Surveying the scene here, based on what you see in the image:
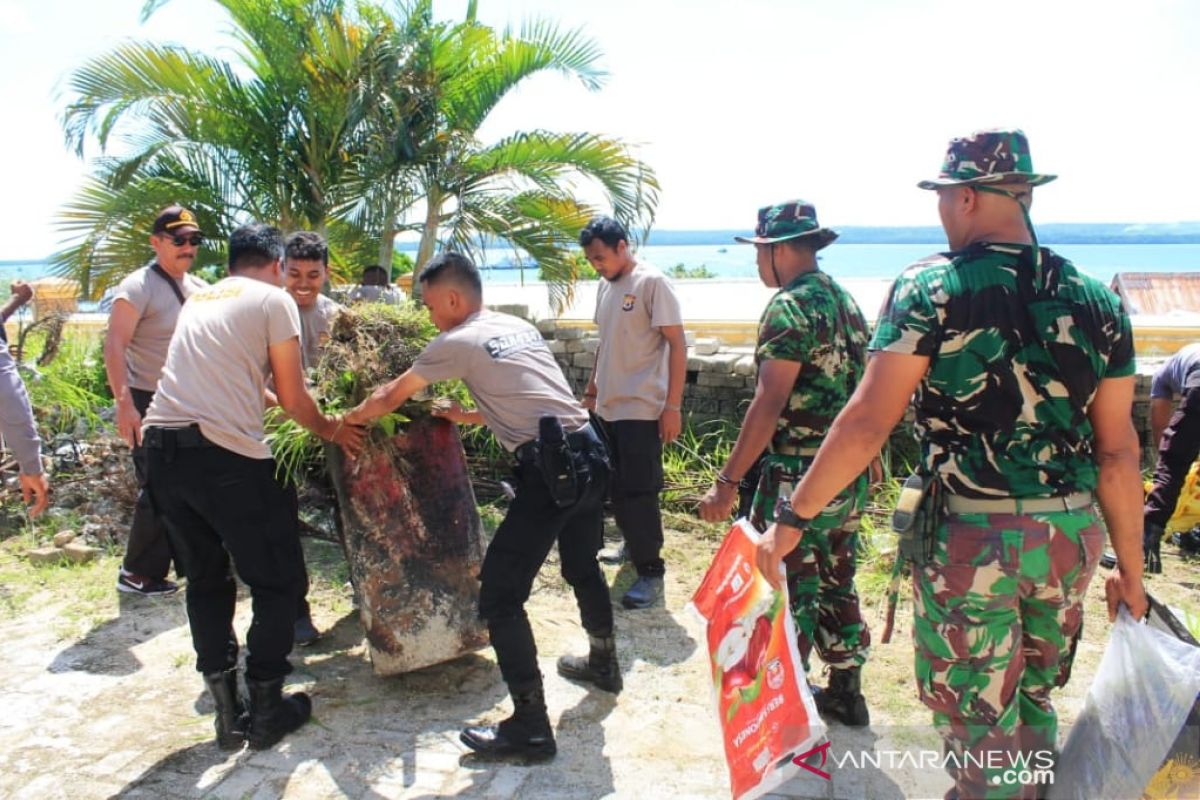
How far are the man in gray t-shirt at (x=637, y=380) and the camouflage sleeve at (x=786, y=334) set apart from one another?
1.42 meters

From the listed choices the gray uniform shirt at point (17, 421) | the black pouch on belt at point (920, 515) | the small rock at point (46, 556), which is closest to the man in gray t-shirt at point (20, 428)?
the gray uniform shirt at point (17, 421)

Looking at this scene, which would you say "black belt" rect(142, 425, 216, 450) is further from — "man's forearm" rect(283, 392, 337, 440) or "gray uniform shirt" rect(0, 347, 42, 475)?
"gray uniform shirt" rect(0, 347, 42, 475)

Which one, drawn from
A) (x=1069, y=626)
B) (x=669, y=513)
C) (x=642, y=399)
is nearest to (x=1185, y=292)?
(x=669, y=513)

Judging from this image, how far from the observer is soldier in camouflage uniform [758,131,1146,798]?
2.07 meters

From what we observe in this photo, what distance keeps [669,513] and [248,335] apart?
3645mm

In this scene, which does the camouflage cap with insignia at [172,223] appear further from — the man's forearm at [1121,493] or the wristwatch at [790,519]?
the man's forearm at [1121,493]

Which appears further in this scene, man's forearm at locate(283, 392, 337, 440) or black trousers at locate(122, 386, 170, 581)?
black trousers at locate(122, 386, 170, 581)

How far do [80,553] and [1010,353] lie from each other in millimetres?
5149

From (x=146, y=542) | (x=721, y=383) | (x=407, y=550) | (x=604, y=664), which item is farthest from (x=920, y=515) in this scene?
(x=721, y=383)

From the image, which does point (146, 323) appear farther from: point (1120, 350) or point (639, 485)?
point (1120, 350)

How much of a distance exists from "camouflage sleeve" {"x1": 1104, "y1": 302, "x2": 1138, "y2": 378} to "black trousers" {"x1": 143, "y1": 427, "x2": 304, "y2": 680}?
269 cm

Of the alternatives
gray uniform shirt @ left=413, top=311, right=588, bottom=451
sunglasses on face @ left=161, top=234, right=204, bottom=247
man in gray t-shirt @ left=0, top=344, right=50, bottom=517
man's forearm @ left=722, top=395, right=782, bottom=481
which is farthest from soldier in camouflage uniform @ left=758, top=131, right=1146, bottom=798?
sunglasses on face @ left=161, top=234, right=204, bottom=247

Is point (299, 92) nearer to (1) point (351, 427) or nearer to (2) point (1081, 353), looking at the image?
(1) point (351, 427)

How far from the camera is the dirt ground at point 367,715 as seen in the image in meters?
2.99
